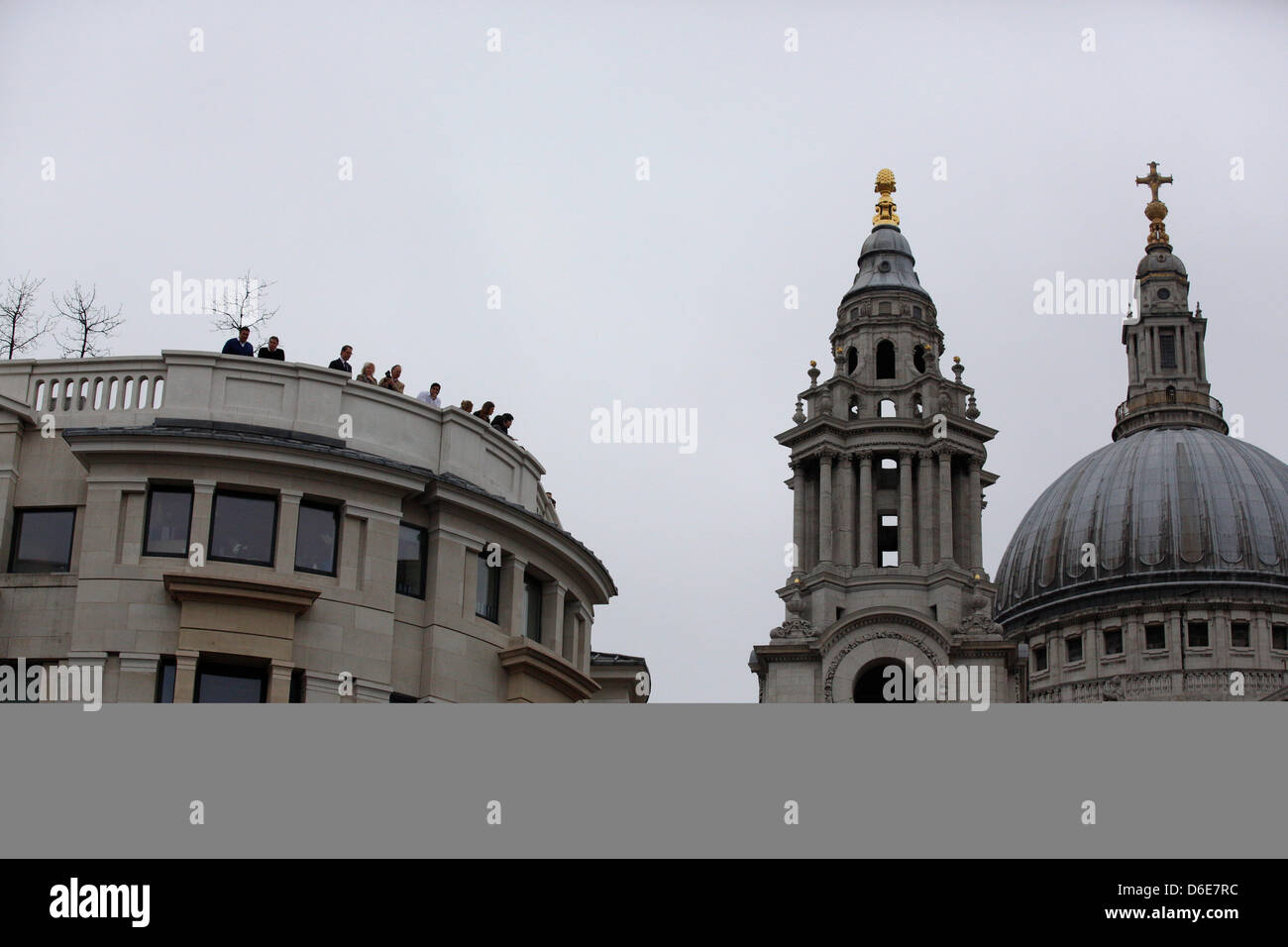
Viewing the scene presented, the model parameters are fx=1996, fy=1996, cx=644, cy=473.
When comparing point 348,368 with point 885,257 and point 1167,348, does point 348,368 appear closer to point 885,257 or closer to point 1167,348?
point 885,257

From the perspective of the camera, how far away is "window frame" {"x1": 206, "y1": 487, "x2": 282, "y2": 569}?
117 ft

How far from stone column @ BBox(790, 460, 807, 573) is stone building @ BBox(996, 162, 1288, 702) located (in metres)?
30.3

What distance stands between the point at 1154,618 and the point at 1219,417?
23.4 m

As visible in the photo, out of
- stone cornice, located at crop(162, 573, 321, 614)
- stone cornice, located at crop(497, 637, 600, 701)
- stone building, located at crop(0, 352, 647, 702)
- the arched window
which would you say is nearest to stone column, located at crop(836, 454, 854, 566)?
the arched window

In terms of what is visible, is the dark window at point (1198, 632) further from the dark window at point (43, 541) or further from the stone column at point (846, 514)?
the dark window at point (43, 541)

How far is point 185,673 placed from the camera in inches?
1357

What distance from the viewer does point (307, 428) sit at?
38031mm

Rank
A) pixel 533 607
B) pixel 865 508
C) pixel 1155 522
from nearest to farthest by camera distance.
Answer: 1. pixel 533 607
2. pixel 865 508
3. pixel 1155 522

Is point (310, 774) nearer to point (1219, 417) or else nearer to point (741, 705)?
point (741, 705)

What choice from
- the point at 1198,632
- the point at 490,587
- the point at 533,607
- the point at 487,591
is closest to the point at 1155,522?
the point at 1198,632

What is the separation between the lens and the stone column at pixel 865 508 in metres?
91.2

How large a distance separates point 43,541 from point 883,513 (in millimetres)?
61141

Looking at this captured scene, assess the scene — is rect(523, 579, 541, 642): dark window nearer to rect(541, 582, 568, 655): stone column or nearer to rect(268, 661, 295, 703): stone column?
rect(541, 582, 568, 655): stone column

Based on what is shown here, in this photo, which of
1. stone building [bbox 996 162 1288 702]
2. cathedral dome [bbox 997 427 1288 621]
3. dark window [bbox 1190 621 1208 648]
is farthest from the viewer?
cathedral dome [bbox 997 427 1288 621]
